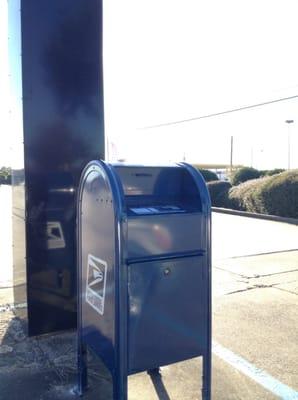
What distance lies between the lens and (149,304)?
2545 mm

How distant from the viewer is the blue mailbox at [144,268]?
2.45m

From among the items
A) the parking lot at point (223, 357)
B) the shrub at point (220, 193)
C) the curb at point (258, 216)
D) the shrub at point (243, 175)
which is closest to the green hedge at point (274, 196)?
the curb at point (258, 216)

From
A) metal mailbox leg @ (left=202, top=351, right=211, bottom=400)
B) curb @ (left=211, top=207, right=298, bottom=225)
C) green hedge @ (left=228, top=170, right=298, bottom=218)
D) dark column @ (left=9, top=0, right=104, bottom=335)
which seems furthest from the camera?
green hedge @ (left=228, top=170, right=298, bottom=218)

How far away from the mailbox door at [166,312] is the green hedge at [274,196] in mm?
10835

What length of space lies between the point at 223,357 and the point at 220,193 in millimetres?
13951

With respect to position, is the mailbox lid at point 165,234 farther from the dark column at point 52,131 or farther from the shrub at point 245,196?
the shrub at point 245,196

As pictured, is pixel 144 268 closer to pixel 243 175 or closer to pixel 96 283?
pixel 96 283

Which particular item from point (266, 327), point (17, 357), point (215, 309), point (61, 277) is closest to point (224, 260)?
point (215, 309)

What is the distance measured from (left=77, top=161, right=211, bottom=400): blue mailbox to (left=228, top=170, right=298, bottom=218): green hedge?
35.4ft

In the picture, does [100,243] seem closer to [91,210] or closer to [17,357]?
[91,210]

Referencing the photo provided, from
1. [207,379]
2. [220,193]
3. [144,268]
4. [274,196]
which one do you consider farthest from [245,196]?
[144,268]

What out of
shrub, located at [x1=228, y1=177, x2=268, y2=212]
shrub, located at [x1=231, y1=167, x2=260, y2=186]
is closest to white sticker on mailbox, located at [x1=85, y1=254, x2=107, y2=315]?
shrub, located at [x1=228, y1=177, x2=268, y2=212]

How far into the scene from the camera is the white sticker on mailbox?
2.62 m

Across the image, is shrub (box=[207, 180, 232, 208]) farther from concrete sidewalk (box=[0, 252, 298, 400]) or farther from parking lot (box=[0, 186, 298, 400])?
concrete sidewalk (box=[0, 252, 298, 400])
